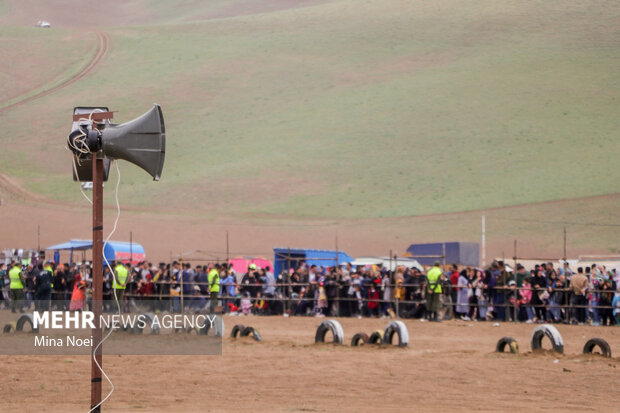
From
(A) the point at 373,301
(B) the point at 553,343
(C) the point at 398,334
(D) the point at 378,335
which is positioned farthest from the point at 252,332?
(A) the point at 373,301

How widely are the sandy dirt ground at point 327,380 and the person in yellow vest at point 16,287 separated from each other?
1102 centimetres

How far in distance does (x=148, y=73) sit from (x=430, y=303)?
65.6m

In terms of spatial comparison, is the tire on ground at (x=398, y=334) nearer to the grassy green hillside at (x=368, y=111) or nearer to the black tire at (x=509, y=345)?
the black tire at (x=509, y=345)

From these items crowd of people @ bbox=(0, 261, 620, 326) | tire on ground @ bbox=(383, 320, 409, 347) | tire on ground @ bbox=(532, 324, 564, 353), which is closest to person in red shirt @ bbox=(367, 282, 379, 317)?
crowd of people @ bbox=(0, 261, 620, 326)

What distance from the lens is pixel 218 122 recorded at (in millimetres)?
77812

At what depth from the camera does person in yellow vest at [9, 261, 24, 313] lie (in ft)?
97.6

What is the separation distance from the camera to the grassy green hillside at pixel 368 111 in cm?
6341

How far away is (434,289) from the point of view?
26.9 metres

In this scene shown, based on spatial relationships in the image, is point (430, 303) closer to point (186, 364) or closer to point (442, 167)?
point (186, 364)

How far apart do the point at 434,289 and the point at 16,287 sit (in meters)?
13.0

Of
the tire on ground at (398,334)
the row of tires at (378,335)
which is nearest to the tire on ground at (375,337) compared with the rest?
the row of tires at (378,335)

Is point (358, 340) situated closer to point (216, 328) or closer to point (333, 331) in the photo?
point (333, 331)

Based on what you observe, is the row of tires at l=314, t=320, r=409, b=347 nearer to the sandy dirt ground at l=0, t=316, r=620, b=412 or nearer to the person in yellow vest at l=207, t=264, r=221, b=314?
the sandy dirt ground at l=0, t=316, r=620, b=412

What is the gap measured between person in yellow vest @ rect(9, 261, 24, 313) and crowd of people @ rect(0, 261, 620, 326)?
0.10ft
